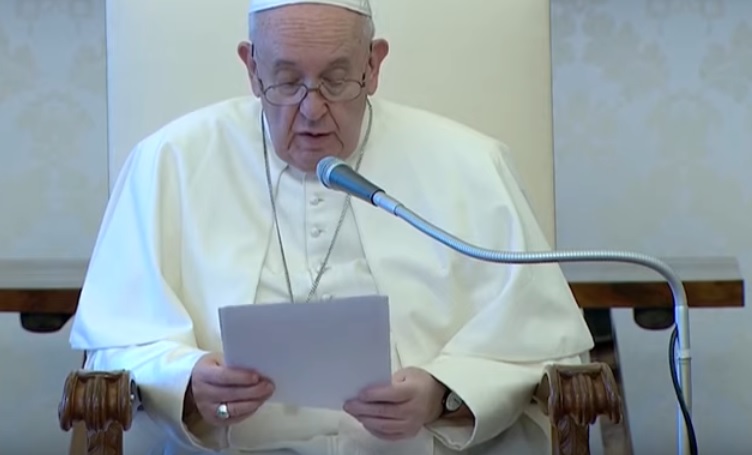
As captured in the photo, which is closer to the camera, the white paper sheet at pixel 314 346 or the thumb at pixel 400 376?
the white paper sheet at pixel 314 346

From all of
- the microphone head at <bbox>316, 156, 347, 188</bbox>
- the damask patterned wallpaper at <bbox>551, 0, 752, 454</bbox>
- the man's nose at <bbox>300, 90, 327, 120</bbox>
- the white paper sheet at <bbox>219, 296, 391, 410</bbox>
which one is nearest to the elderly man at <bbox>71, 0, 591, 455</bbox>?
the man's nose at <bbox>300, 90, 327, 120</bbox>

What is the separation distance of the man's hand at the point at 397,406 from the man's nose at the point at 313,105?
1.49ft

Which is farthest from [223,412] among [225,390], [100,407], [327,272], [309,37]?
[309,37]

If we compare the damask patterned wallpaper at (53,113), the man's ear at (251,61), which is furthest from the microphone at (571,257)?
the damask patterned wallpaper at (53,113)

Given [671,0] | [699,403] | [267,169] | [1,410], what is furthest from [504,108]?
[1,410]

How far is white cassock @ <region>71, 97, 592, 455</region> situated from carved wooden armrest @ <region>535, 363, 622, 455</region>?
0.20 m

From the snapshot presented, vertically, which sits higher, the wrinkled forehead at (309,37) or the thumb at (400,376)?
the wrinkled forehead at (309,37)

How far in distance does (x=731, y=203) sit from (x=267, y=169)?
130 centimetres

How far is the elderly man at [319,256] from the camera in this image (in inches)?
77.7

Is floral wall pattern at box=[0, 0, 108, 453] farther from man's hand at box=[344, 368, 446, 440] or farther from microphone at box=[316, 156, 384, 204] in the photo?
microphone at box=[316, 156, 384, 204]

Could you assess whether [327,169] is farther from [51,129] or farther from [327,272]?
[51,129]

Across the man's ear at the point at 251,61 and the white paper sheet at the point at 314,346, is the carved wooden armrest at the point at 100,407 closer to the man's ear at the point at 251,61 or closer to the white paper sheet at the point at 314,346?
the white paper sheet at the point at 314,346

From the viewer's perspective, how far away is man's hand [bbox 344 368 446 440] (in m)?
1.82

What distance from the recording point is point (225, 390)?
1.81 meters
